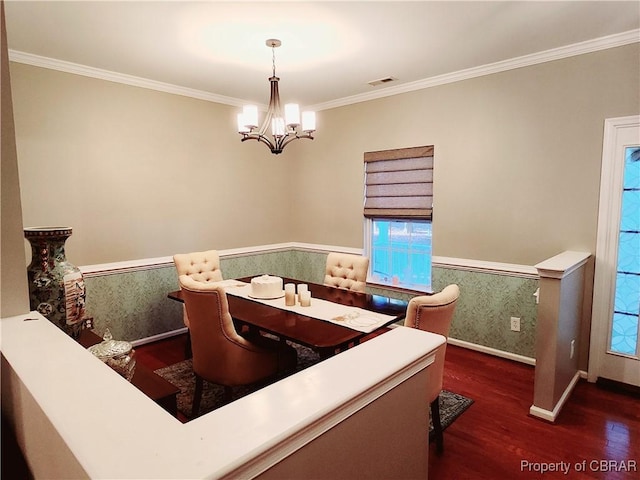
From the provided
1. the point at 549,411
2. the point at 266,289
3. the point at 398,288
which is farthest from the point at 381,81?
the point at 549,411

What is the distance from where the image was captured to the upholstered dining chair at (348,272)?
10.8 ft

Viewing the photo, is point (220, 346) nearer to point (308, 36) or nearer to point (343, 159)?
point (308, 36)

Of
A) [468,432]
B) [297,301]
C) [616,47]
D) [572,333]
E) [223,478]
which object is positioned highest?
[616,47]

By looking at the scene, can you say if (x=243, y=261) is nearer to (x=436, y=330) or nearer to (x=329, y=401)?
(x=436, y=330)

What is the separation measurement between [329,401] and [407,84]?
11.9ft

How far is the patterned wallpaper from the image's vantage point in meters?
3.27

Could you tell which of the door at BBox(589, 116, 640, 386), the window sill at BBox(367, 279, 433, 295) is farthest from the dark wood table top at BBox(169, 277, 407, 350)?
the door at BBox(589, 116, 640, 386)

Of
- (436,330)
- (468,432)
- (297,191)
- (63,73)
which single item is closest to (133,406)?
(436,330)

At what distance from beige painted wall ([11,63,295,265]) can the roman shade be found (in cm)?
140

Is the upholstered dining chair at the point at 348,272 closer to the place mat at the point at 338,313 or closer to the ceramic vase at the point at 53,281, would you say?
the place mat at the point at 338,313

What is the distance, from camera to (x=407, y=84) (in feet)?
12.4

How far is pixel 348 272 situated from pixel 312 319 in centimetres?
103

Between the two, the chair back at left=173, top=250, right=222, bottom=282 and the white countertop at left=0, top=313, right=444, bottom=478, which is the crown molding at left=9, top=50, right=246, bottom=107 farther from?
the white countertop at left=0, top=313, right=444, bottom=478

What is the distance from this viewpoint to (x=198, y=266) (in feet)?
11.3
